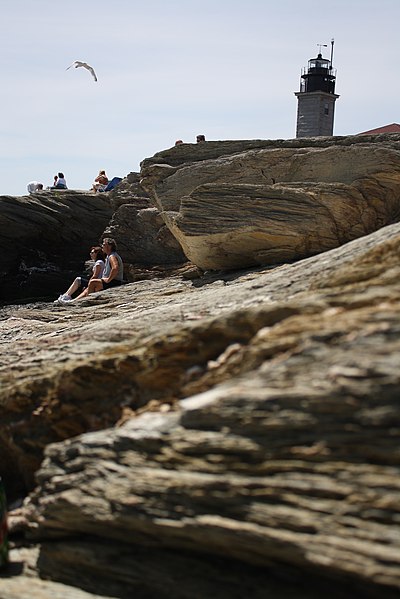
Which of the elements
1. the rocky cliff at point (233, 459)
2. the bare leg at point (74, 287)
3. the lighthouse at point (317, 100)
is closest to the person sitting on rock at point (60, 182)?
the bare leg at point (74, 287)

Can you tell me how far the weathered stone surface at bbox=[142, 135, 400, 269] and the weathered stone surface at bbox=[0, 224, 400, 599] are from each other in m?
6.04

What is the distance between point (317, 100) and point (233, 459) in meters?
61.1

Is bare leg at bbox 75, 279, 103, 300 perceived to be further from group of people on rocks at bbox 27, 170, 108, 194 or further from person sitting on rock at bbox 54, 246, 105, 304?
group of people on rocks at bbox 27, 170, 108, 194

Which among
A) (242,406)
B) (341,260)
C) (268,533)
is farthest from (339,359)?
(341,260)

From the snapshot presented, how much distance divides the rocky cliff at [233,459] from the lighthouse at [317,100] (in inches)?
2211

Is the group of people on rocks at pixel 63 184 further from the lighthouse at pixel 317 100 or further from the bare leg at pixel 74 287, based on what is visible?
the lighthouse at pixel 317 100

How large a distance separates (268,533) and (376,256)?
12.0 feet

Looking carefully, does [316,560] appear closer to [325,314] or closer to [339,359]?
[339,359]

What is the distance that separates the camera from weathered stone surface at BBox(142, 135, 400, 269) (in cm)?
→ 1459

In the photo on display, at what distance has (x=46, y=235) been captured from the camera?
27.6 metres

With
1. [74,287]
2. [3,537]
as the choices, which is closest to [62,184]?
[74,287]

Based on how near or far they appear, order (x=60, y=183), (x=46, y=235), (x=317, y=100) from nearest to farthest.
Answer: (x=46, y=235) → (x=60, y=183) → (x=317, y=100)

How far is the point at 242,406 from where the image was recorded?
598 centimetres

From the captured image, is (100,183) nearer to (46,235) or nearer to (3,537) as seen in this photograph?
(46,235)
